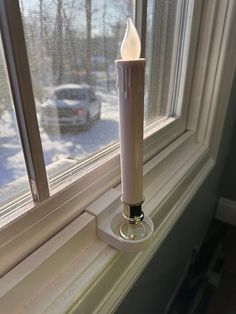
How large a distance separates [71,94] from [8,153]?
153 millimetres

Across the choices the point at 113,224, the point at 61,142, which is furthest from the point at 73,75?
the point at 113,224

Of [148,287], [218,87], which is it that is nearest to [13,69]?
[148,287]

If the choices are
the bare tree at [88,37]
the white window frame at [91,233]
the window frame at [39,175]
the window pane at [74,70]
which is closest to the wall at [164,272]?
the white window frame at [91,233]

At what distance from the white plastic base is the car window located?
0.21m

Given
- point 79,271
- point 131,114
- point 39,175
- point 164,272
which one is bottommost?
point 164,272

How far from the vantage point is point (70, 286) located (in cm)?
39

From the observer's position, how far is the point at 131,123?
319mm

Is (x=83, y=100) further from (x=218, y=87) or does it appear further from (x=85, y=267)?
(x=218, y=87)

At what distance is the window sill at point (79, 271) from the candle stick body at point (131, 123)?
132 mm

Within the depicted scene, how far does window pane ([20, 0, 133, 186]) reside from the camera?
37 cm

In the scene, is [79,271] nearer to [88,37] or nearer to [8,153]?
[8,153]

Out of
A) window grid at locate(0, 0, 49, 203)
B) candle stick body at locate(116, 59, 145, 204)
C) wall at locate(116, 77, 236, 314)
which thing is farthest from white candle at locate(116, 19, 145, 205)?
wall at locate(116, 77, 236, 314)

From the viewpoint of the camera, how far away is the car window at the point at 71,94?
1.37 feet

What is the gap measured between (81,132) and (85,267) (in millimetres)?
245
